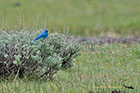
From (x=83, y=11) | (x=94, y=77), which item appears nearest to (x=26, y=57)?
(x=94, y=77)

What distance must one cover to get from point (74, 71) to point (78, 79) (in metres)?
1.16

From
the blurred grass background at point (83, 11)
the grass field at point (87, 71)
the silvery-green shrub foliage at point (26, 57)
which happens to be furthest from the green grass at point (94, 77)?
the blurred grass background at point (83, 11)

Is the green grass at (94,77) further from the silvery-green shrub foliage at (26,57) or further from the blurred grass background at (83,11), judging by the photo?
the blurred grass background at (83,11)

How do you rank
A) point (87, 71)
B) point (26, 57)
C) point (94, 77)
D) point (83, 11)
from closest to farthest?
point (26, 57), point (94, 77), point (87, 71), point (83, 11)

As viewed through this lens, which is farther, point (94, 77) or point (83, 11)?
point (83, 11)

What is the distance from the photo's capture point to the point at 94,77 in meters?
6.48

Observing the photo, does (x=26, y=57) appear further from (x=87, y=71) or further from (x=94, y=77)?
(x=87, y=71)

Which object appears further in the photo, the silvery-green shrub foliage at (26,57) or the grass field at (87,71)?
the silvery-green shrub foliage at (26,57)

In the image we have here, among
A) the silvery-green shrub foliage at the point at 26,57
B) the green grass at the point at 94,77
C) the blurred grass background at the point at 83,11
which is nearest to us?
the green grass at the point at 94,77

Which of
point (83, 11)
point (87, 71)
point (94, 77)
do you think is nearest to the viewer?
point (94, 77)

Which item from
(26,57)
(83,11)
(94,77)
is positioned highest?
(83,11)

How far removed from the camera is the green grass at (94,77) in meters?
5.41

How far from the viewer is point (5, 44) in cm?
623

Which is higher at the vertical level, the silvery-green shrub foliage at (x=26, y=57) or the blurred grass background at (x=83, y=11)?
the blurred grass background at (x=83, y=11)
